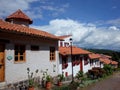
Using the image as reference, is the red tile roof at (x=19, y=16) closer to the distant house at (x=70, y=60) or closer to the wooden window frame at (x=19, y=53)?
the distant house at (x=70, y=60)

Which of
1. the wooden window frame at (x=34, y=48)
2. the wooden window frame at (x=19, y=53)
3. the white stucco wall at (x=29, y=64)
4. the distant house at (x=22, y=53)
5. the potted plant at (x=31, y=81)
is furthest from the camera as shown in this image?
the wooden window frame at (x=34, y=48)

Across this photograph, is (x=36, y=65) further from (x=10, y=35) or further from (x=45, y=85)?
(x=10, y=35)

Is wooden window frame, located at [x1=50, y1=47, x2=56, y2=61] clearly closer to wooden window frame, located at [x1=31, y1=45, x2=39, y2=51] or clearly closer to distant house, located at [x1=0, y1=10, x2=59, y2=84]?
distant house, located at [x1=0, y1=10, x2=59, y2=84]

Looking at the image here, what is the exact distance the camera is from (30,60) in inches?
614

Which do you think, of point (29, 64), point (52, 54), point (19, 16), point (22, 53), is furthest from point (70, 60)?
point (22, 53)

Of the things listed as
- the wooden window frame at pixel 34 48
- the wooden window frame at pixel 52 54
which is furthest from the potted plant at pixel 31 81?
the wooden window frame at pixel 52 54

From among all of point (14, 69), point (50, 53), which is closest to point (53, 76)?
point (50, 53)

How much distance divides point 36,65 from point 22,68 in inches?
77.6

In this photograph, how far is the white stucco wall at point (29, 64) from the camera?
13305 millimetres

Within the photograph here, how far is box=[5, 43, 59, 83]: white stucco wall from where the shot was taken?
13.3 meters

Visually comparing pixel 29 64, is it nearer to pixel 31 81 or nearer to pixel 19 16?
pixel 31 81

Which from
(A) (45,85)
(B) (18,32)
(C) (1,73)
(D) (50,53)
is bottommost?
(A) (45,85)

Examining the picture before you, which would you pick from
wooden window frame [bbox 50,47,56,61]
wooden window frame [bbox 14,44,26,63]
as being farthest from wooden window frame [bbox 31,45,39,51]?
wooden window frame [bbox 50,47,56,61]

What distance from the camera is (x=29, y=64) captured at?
15.4 m
